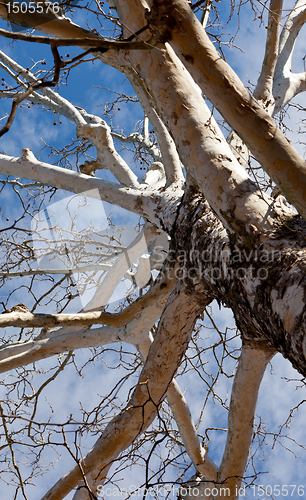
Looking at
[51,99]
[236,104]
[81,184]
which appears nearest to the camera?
[236,104]

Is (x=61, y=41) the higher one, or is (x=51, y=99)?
(x=51, y=99)

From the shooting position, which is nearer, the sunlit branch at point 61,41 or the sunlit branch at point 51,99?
the sunlit branch at point 61,41

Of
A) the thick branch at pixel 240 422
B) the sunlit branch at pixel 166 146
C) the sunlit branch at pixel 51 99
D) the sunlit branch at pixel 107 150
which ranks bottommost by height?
the thick branch at pixel 240 422

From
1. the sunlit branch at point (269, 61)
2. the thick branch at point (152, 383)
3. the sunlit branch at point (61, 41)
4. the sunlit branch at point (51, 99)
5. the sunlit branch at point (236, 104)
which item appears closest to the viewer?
the sunlit branch at point (61, 41)

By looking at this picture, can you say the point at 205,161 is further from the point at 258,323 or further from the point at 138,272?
the point at 138,272

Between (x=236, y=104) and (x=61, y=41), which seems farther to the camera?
(x=236, y=104)

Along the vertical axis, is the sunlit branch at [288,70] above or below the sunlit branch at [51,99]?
below

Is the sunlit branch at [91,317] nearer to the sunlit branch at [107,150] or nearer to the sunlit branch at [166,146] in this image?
the sunlit branch at [166,146]

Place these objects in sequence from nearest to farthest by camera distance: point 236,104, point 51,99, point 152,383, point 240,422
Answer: point 236,104 < point 152,383 < point 240,422 < point 51,99

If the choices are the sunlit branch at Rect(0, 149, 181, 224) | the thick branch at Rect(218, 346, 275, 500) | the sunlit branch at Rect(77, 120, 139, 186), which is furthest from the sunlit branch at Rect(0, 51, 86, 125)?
the thick branch at Rect(218, 346, 275, 500)

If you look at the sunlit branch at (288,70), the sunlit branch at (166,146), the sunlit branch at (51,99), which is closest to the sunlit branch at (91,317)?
the sunlit branch at (166,146)

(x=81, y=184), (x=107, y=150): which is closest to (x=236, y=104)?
(x=81, y=184)

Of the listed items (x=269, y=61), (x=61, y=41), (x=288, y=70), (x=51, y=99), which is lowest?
(x=61, y=41)

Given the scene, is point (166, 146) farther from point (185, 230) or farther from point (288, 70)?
point (288, 70)
